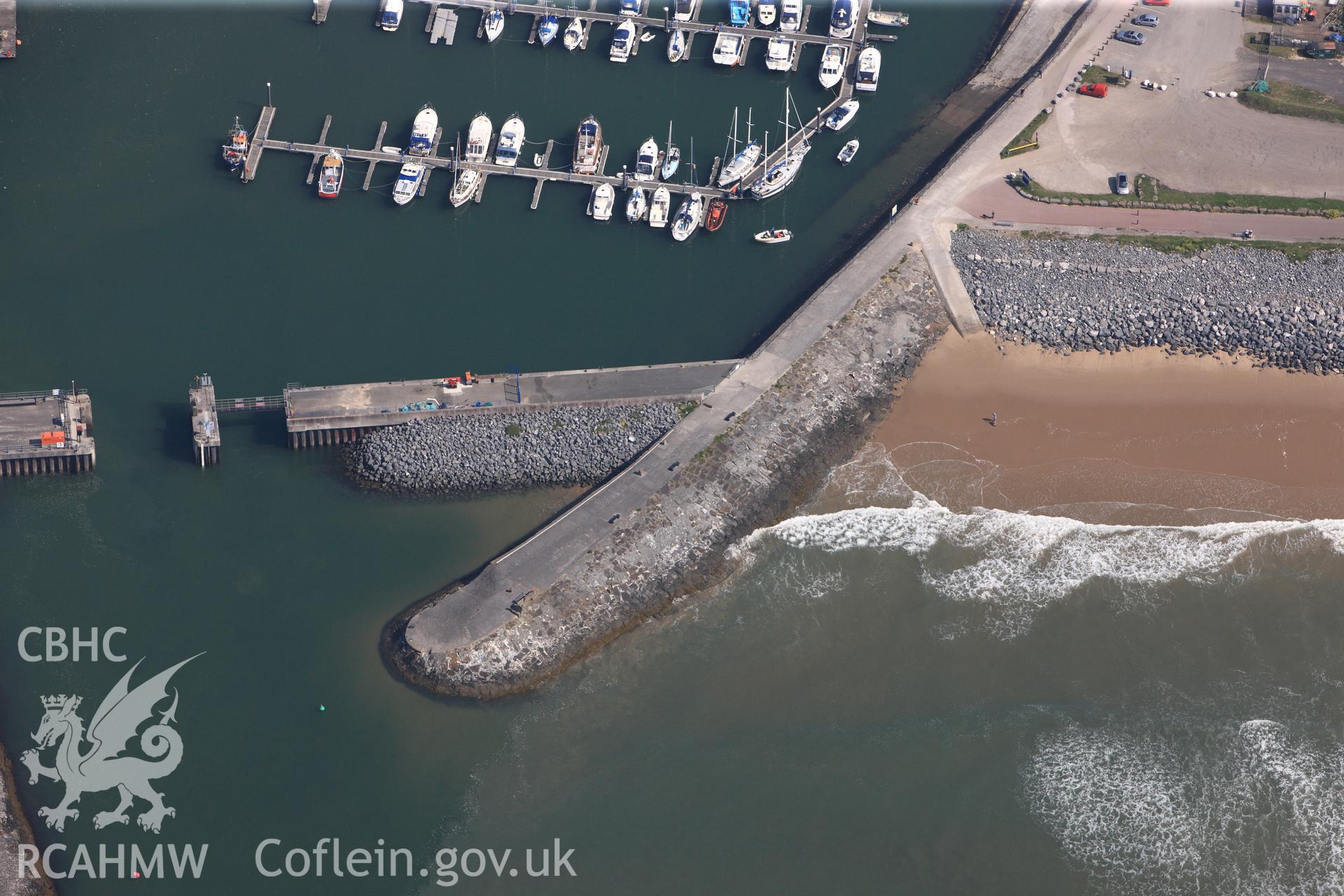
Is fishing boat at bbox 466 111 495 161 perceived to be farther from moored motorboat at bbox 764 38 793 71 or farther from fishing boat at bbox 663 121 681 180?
moored motorboat at bbox 764 38 793 71

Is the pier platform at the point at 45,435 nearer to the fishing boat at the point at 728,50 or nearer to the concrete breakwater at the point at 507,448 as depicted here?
the concrete breakwater at the point at 507,448

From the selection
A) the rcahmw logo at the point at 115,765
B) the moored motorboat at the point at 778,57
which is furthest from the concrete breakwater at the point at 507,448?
the moored motorboat at the point at 778,57

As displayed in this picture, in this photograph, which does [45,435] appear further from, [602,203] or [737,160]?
[737,160]

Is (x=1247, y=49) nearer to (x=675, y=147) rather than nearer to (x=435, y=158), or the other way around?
(x=675, y=147)

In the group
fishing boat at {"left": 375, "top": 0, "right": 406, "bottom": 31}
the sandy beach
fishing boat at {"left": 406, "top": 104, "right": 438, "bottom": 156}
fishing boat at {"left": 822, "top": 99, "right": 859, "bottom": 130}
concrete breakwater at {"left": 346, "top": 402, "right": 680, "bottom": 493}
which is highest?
fishing boat at {"left": 375, "top": 0, "right": 406, "bottom": 31}

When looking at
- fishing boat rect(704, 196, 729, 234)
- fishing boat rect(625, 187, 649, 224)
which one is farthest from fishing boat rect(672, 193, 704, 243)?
fishing boat rect(625, 187, 649, 224)

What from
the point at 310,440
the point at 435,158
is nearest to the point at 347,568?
the point at 310,440
